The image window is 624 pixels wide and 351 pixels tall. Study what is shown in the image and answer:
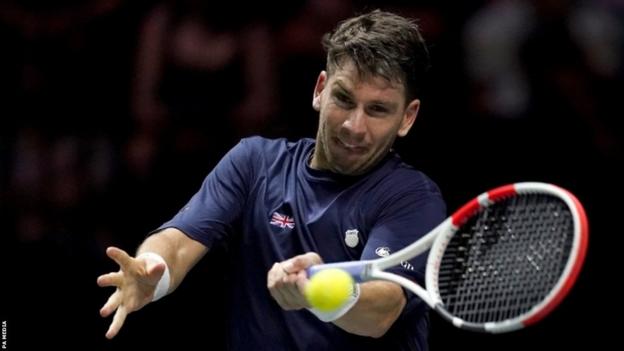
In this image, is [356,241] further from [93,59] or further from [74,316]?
[93,59]

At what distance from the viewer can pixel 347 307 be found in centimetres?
328

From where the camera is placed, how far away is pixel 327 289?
311 centimetres

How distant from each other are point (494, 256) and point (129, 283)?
110 centimetres

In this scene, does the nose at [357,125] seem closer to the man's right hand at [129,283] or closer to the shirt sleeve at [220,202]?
the shirt sleeve at [220,202]

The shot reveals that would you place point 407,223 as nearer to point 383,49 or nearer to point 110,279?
point 383,49

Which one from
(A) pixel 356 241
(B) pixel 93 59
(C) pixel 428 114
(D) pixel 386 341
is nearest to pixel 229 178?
(A) pixel 356 241

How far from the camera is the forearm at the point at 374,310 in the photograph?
3367mm

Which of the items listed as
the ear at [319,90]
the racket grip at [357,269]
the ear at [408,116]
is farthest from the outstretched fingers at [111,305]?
the ear at [408,116]

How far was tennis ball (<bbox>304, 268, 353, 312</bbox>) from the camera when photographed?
122 inches

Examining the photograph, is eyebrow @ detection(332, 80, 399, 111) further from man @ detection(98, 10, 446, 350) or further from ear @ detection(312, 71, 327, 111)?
ear @ detection(312, 71, 327, 111)

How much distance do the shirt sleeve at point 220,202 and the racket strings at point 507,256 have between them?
77 centimetres

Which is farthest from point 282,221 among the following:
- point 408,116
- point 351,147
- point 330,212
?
point 408,116

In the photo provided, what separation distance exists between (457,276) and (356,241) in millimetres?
388

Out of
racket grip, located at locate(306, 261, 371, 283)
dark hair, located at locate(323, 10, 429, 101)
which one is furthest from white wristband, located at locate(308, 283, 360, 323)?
dark hair, located at locate(323, 10, 429, 101)
